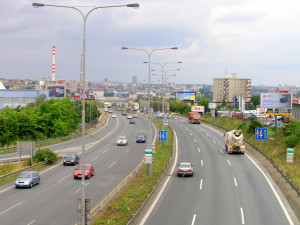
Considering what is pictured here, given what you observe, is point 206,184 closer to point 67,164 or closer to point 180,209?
point 180,209

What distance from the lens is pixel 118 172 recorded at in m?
40.7

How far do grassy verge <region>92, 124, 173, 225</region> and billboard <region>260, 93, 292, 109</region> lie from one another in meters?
24.2

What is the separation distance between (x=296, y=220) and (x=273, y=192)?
6932 millimetres

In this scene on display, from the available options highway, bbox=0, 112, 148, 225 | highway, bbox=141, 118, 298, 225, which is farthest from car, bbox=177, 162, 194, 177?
highway, bbox=0, 112, 148, 225

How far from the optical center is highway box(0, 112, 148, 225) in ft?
79.6

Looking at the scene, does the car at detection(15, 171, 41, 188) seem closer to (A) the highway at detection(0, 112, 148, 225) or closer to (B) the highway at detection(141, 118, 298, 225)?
(A) the highway at detection(0, 112, 148, 225)

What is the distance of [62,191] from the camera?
32062mm

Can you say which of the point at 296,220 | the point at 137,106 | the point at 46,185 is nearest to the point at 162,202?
the point at 296,220

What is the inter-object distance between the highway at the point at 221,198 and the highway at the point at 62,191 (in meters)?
5.65

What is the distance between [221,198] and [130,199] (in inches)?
254

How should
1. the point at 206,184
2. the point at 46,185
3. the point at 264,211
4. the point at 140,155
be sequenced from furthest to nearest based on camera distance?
1. the point at 140,155
2. the point at 46,185
3. the point at 206,184
4. the point at 264,211

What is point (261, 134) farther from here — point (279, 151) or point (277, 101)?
point (277, 101)

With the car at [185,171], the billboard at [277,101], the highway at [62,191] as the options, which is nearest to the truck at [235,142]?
the highway at [62,191]

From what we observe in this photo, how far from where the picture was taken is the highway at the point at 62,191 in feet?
79.6
